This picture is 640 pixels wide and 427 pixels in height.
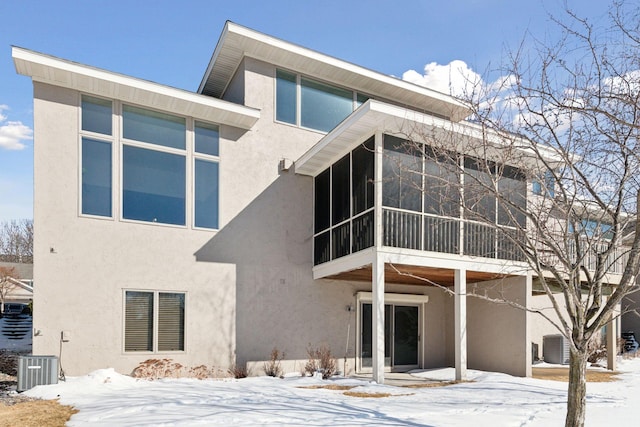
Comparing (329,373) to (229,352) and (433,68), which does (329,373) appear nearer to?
(229,352)

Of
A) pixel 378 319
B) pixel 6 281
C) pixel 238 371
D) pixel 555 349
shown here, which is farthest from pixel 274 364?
pixel 6 281

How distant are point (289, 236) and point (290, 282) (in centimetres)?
121

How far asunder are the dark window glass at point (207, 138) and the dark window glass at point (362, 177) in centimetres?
356

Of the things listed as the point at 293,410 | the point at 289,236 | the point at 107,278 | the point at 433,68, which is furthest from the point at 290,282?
the point at 433,68

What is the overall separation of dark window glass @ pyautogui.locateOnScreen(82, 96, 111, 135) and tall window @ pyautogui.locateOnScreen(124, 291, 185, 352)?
3.75 metres

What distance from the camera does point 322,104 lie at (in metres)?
13.6

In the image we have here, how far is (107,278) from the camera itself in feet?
34.1

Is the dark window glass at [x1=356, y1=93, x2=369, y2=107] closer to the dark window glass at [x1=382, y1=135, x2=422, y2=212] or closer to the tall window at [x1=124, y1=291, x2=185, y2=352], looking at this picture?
the dark window glass at [x1=382, y1=135, x2=422, y2=212]

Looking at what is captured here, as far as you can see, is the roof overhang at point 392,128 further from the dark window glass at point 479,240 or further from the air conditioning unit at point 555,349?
the air conditioning unit at point 555,349

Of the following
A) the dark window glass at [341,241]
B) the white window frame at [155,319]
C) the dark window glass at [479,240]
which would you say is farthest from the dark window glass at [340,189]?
the white window frame at [155,319]

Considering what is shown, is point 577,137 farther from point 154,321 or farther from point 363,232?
point 154,321

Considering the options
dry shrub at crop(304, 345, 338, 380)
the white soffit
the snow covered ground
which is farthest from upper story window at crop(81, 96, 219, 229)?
dry shrub at crop(304, 345, 338, 380)

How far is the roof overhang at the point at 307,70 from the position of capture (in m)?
12.3

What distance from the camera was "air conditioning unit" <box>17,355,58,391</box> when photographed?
8.73 meters
